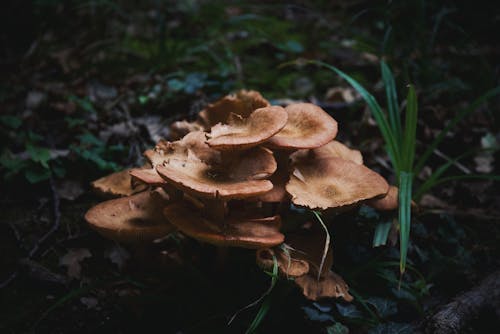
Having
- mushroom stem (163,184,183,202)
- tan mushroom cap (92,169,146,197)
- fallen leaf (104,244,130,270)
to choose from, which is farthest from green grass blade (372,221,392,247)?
fallen leaf (104,244,130,270)

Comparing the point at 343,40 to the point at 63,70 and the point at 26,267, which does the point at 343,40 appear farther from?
the point at 26,267

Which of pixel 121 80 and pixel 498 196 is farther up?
pixel 121 80

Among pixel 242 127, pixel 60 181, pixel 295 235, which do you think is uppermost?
pixel 242 127

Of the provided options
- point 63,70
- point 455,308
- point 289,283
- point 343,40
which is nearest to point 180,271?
point 289,283

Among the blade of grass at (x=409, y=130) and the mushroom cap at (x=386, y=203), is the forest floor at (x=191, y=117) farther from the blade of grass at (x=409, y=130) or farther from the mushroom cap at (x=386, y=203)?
the blade of grass at (x=409, y=130)

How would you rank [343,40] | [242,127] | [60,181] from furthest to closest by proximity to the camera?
[343,40] < [60,181] < [242,127]

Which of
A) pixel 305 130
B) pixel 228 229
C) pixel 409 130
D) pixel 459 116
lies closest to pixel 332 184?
pixel 305 130

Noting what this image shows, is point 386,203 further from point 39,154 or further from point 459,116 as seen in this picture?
Answer: point 39,154

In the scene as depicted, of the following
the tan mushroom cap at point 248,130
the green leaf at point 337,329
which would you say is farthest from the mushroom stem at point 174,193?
the green leaf at point 337,329
